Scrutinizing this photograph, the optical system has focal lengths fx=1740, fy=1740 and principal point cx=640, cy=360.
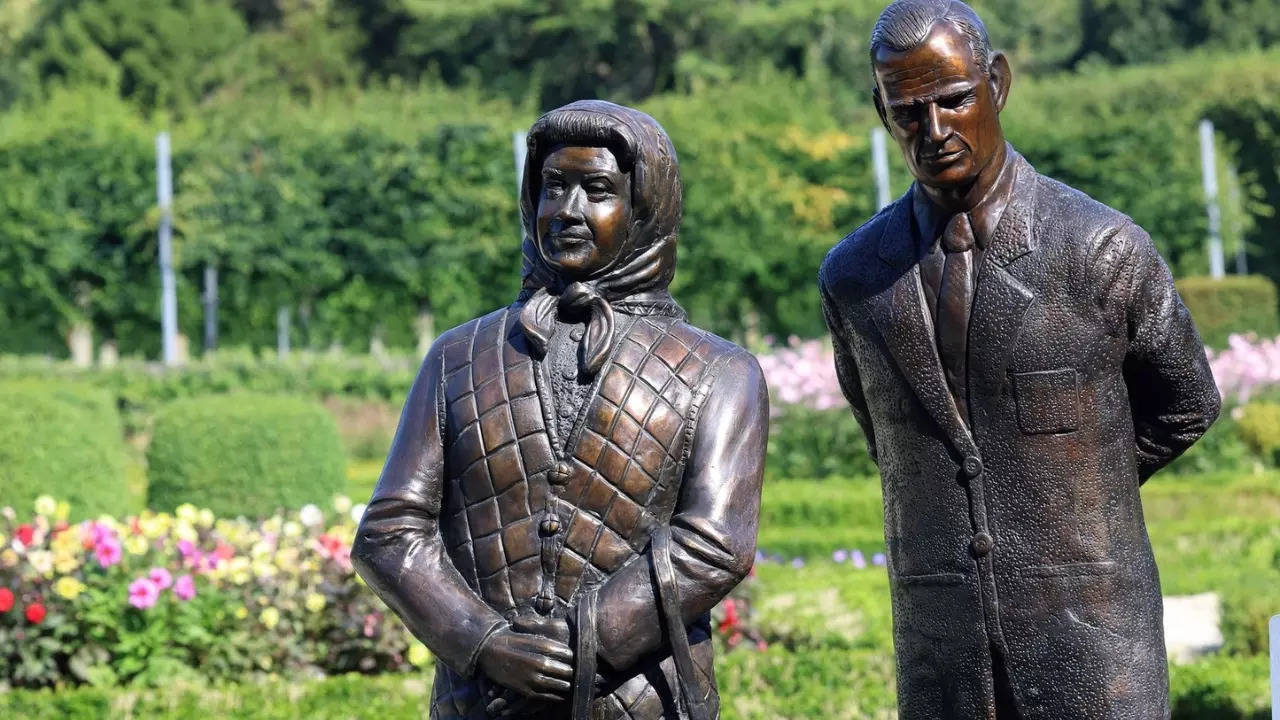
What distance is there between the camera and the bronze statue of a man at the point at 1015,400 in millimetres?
3053

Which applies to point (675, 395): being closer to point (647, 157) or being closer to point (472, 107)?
point (647, 157)

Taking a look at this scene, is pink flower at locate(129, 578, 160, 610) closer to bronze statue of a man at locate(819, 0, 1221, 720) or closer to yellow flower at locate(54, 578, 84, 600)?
yellow flower at locate(54, 578, 84, 600)

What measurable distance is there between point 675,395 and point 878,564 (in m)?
6.64

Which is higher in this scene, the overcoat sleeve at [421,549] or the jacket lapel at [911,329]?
the jacket lapel at [911,329]

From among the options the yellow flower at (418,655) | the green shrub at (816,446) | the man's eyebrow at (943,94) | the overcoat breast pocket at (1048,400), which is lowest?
the green shrub at (816,446)

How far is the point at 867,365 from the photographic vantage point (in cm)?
327

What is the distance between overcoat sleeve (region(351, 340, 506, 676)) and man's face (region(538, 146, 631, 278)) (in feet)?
1.11

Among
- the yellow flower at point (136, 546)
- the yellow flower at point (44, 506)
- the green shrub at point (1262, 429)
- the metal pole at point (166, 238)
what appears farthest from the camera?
the metal pole at point (166, 238)

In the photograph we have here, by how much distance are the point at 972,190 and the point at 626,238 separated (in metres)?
0.63

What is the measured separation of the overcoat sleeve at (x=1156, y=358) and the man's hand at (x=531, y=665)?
45.5 inches

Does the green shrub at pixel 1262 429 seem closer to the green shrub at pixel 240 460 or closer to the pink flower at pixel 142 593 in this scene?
the green shrub at pixel 240 460

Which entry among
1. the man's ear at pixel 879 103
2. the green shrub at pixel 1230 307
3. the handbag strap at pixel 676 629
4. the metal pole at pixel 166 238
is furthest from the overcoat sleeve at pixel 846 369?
the metal pole at pixel 166 238

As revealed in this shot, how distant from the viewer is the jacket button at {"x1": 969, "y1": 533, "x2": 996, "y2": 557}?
10.1 feet

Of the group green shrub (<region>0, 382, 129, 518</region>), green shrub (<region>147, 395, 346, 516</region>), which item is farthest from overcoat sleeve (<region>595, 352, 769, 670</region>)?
green shrub (<region>0, 382, 129, 518</region>)
